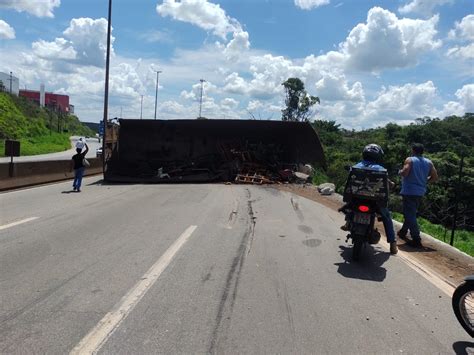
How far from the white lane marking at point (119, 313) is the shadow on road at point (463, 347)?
9.99 ft

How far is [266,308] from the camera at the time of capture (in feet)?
16.9

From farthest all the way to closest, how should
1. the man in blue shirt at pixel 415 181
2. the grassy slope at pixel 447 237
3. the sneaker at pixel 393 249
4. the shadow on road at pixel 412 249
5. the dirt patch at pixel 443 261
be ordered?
1. the grassy slope at pixel 447 237
2. the man in blue shirt at pixel 415 181
3. the shadow on road at pixel 412 249
4. the sneaker at pixel 393 249
5. the dirt patch at pixel 443 261

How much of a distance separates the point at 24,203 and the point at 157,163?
10.1 meters

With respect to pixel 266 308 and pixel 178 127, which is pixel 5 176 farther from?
pixel 266 308

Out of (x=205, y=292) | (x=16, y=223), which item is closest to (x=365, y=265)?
(x=205, y=292)

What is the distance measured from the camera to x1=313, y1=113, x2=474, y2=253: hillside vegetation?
22953mm

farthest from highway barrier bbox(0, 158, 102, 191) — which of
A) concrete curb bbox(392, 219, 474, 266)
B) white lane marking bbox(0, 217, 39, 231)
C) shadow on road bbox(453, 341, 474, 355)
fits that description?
shadow on road bbox(453, 341, 474, 355)

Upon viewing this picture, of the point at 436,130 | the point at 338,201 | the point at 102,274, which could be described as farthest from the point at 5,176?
the point at 436,130

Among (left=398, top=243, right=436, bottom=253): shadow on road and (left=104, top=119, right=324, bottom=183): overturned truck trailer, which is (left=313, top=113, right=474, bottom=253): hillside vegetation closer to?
Result: (left=398, top=243, right=436, bottom=253): shadow on road

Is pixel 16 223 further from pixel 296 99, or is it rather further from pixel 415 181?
pixel 296 99

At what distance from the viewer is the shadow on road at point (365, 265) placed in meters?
6.79

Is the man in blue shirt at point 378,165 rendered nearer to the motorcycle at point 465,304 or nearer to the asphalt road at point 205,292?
the asphalt road at point 205,292

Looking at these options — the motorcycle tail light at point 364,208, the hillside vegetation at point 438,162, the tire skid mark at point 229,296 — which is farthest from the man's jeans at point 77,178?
the motorcycle tail light at point 364,208

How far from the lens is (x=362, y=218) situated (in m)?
7.64
